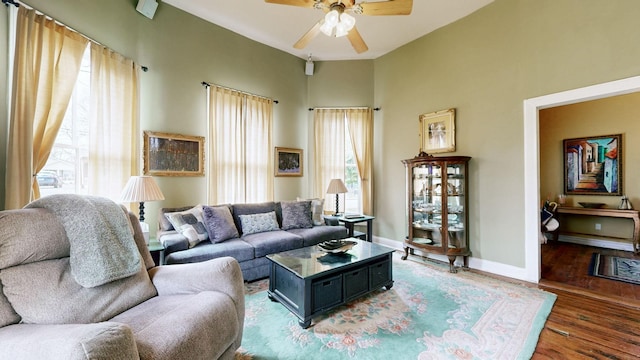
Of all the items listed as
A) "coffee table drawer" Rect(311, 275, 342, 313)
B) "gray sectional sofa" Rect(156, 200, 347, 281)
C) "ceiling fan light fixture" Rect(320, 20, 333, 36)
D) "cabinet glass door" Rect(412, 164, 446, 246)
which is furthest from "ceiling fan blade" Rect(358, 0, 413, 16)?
"gray sectional sofa" Rect(156, 200, 347, 281)

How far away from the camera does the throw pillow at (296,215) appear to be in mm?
3775

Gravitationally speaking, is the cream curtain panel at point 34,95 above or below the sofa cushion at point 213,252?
above

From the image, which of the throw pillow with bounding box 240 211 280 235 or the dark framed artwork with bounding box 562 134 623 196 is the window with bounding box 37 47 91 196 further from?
the dark framed artwork with bounding box 562 134 623 196

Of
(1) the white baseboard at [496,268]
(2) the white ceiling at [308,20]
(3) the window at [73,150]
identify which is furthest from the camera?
(2) the white ceiling at [308,20]

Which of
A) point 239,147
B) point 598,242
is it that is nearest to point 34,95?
point 239,147

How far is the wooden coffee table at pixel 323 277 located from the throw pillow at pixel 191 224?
1031 mm

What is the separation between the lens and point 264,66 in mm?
4387

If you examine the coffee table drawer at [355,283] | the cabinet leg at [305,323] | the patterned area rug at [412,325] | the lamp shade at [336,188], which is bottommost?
the patterned area rug at [412,325]

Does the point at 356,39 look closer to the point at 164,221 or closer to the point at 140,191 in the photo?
the point at 140,191

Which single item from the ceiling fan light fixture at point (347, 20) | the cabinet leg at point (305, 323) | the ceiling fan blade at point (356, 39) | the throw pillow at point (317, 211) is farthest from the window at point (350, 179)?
the cabinet leg at point (305, 323)

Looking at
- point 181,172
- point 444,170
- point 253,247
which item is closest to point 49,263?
point 253,247

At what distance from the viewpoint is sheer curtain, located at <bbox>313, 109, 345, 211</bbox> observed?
4793mm

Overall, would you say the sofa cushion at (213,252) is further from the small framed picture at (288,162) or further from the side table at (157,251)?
the small framed picture at (288,162)

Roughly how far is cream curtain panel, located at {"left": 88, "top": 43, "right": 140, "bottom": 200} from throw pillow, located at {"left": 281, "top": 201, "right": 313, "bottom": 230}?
6.48 feet
